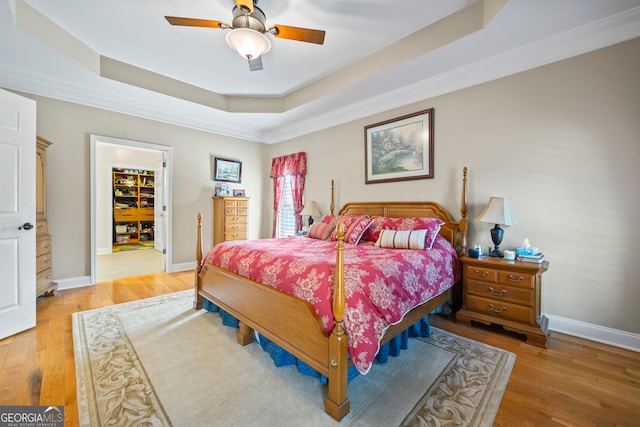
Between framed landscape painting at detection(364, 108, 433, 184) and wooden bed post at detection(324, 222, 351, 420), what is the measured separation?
101 inches

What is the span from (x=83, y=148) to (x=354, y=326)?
4708 millimetres

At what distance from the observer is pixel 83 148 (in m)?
3.89

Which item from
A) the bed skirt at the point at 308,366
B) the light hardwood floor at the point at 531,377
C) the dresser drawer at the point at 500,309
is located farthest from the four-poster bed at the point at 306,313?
the light hardwood floor at the point at 531,377

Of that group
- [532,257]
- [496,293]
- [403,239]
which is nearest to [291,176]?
[403,239]

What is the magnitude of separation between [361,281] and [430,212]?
214 cm

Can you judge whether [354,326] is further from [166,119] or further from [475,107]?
[166,119]

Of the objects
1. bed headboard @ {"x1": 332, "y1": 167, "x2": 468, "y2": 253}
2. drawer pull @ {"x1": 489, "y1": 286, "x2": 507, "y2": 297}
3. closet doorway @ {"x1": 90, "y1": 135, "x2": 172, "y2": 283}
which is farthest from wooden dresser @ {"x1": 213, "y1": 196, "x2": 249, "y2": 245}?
drawer pull @ {"x1": 489, "y1": 286, "x2": 507, "y2": 297}

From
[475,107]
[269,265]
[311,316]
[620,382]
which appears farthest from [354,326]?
[475,107]

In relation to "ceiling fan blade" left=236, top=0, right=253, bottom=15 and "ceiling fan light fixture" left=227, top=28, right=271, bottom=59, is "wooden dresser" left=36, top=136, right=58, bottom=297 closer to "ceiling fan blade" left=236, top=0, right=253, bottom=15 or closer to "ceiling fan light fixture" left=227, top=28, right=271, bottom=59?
"ceiling fan light fixture" left=227, top=28, right=271, bottom=59

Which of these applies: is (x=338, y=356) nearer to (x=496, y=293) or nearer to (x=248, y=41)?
(x=496, y=293)

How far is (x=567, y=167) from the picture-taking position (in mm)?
2551

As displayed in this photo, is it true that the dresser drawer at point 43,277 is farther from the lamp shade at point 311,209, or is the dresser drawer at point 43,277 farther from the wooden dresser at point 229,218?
the lamp shade at point 311,209

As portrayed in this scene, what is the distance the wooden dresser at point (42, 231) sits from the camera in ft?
10.6

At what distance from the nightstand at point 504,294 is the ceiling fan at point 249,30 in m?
2.73
